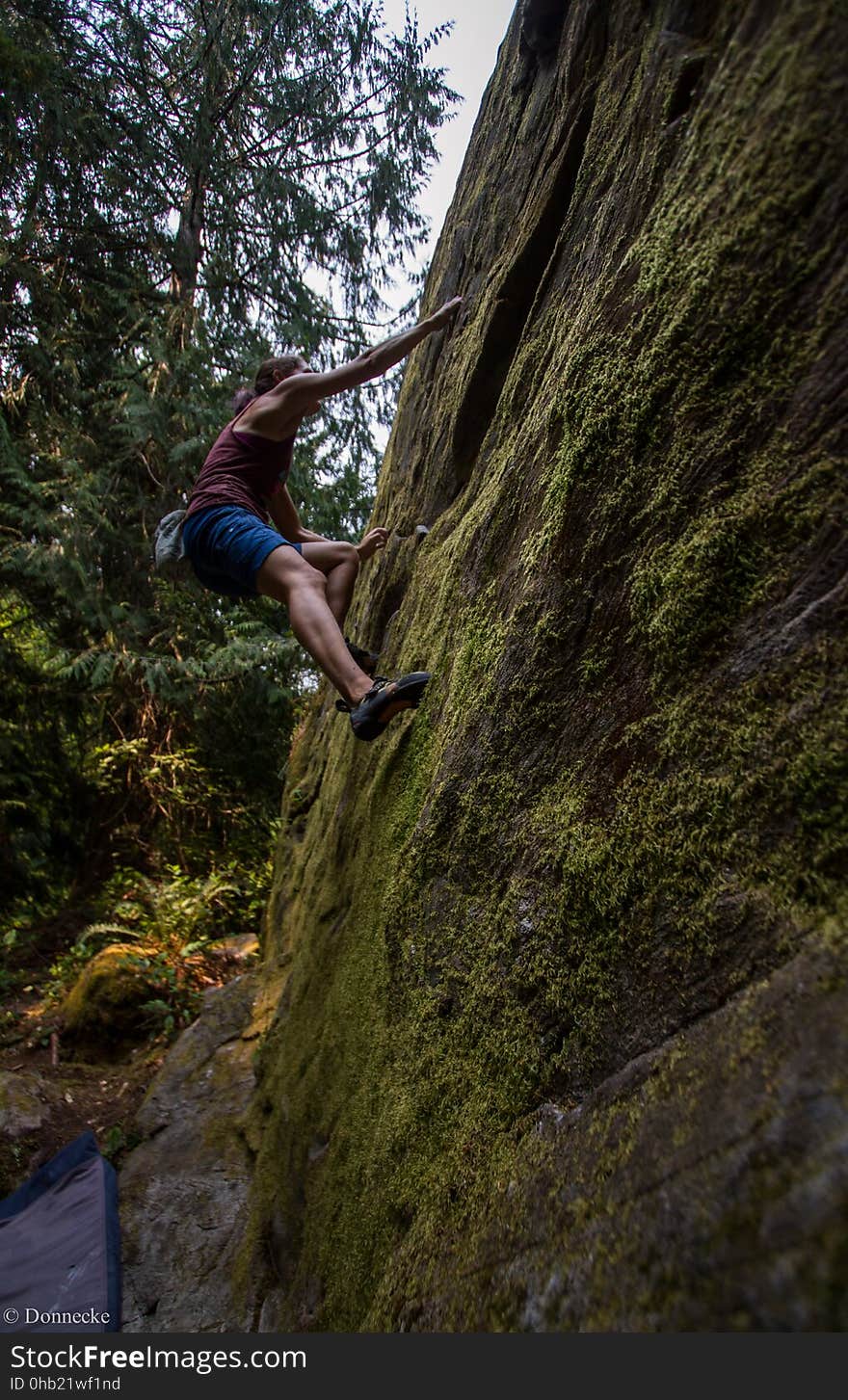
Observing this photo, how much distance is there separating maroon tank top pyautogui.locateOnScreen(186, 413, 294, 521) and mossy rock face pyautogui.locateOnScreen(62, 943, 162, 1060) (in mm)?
5386

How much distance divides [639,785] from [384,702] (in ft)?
4.92

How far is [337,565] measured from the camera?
164 inches

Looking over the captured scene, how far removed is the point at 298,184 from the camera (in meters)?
12.1

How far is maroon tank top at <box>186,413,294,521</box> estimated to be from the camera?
3.78 m

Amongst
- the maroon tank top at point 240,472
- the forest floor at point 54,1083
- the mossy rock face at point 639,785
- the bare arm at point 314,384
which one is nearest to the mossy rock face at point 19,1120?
the forest floor at point 54,1083

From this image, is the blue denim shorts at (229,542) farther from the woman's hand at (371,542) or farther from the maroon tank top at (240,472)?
the woman's hand at (371,542)

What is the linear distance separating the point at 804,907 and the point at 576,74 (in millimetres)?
3355

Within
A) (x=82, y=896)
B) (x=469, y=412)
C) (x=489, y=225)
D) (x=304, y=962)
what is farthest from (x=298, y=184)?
(x=304, y=962)

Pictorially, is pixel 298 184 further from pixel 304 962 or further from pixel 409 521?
pixel 304 962

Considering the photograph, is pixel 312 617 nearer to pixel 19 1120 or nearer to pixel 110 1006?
pixel 19 1120

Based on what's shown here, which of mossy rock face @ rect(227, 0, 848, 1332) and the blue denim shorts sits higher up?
the blue denim shorts

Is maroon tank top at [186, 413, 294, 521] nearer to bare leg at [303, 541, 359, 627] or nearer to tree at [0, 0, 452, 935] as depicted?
bare leg at [303, 541, 359, 627]

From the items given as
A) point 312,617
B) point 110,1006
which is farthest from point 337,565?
point 110,1006

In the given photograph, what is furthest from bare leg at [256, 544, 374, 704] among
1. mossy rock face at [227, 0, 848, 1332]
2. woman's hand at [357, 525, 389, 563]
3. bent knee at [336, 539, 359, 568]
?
woman's hand at [357, 525, 389, 563]
